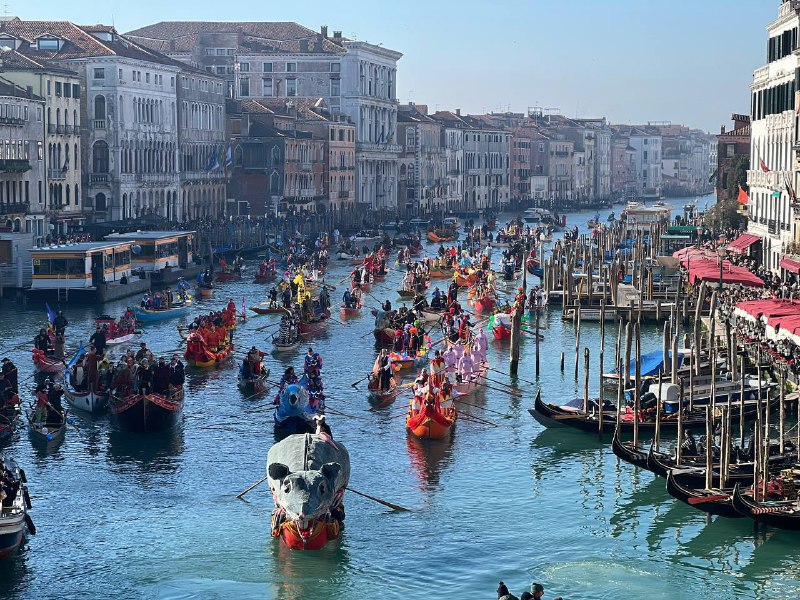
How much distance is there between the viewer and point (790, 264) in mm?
54500

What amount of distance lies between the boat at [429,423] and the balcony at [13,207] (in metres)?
43.8

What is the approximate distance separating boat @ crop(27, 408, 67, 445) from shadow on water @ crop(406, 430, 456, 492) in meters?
7.15

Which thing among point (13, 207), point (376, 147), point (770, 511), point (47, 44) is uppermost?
point (47, 44)

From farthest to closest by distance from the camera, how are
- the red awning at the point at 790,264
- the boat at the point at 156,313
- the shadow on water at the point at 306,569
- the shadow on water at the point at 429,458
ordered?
the boat at the point at 156,313, the red awning at the point at 790,264, the shadow on water at the point at 429,458, the shadow on water at the point at 306,569

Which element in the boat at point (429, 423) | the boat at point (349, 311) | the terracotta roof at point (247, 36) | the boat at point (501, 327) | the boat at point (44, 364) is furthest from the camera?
the terracotta roof at point (247, 36)

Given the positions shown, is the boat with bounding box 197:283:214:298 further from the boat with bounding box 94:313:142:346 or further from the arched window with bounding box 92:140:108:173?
the arched window with bounding box 92:140:108:173

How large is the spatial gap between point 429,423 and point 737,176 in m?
54.1

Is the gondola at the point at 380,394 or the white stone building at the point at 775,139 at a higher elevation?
the white stone building at the point at 775,139

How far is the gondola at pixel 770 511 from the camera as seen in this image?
26453 mm

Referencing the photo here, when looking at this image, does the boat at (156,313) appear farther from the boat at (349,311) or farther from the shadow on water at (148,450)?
the shadow on water at (148,450)

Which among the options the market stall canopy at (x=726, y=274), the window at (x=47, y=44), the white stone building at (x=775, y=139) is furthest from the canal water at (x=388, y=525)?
the window at (x=47, y=44)

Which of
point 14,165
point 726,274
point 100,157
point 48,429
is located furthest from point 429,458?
point 100,157

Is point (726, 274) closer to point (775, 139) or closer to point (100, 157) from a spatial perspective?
point (775, 139)

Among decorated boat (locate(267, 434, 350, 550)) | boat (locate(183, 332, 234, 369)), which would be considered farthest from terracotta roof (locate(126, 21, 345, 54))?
decorated boat (locate(267, 434, 350, 550))
